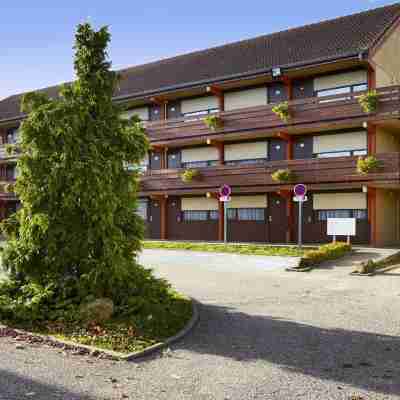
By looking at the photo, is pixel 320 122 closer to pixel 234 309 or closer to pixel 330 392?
pixel 234 309

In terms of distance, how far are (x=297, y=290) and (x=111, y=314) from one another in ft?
18.1

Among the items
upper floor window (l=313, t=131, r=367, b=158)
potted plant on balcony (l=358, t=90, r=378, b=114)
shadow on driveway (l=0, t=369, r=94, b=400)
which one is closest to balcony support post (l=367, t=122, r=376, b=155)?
upper floor window (l=313, t=131, r=367, b=158)

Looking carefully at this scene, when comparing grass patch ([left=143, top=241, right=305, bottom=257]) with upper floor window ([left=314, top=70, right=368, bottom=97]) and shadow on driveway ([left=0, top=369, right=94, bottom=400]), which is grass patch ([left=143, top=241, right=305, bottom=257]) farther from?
shadow on driveway ([left=0, top=369, right=94, bottom=400])

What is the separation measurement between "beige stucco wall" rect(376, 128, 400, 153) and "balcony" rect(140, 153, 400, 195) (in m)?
2.28

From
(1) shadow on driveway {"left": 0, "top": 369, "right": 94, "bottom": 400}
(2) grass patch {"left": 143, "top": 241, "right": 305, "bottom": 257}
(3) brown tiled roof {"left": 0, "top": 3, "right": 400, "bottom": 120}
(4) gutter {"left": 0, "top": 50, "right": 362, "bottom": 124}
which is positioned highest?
(3) brown tiled roof {"left": 0, "top": 3, "right": 400, "bottom": 120}

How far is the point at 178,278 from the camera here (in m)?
14.0

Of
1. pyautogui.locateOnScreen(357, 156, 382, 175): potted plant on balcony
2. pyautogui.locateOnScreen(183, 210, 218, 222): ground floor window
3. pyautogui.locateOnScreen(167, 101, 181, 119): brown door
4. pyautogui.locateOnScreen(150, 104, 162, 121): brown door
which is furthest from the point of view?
pyautogui.locateOnScreen(150, 104, 162, 121): brown door

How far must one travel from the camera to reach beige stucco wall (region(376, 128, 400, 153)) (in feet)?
78.3

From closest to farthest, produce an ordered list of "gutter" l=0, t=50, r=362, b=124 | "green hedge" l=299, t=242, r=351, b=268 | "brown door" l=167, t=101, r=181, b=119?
"green hedge" l=299, t=242, r=351, b=268
"gutter" l=0, t=50, r=362, b=124
"brown door" l=167, t=101, r=181, b=119

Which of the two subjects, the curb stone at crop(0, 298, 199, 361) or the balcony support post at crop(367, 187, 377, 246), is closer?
the curb stone at crop(0, 298, 199, 361)

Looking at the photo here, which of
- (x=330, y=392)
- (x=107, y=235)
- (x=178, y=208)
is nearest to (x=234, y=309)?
(x=107, y=235)

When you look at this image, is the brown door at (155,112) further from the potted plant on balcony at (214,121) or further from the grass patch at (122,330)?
the grass patch at (122,330)

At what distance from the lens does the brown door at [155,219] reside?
30.7 meters

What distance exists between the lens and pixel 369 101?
859 inches
